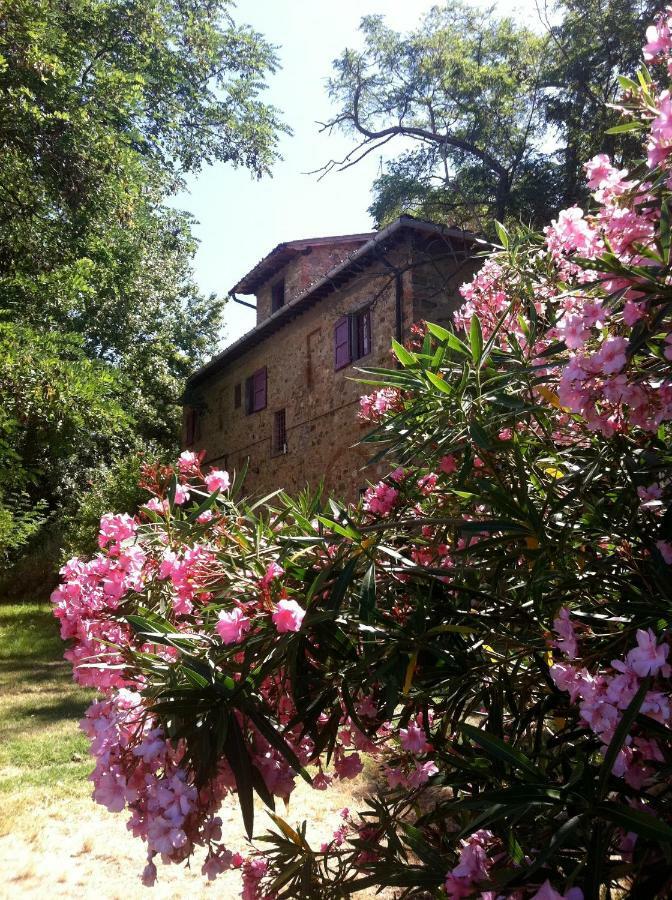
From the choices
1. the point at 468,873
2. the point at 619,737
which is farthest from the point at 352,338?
the point at 619,737

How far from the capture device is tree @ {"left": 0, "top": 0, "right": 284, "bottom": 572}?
866cm

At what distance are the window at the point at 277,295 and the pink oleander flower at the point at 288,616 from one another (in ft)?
50.6

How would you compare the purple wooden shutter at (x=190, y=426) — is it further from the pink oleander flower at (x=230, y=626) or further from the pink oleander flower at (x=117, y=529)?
the pink oleander flower at (x=230, y=626)

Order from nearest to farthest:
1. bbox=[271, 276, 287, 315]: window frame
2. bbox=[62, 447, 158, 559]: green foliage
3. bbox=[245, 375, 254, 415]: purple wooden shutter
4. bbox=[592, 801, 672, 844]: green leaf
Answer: bbox=[592, 801, 672, 844]: green leaf → bbox=[62, 447, 158, 559]: green foliage → bbox=[245, 375, 254, 415]: purple wooden shutter → bbox=[271, 276, 287, 315]: window frame

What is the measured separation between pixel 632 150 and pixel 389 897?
36.6 ft

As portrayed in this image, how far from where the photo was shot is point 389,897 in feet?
10.5

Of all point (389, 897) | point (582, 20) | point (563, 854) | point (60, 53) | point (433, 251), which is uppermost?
point (582, 20)

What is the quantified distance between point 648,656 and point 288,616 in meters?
0.65

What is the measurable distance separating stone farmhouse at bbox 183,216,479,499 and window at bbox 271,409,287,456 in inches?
0.9

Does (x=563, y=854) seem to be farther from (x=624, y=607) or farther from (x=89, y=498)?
(x=89, y=498)

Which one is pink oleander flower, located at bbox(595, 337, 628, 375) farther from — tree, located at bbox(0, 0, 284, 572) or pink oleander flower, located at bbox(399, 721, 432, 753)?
tree, located at bbox(0, 0, 284, 572)

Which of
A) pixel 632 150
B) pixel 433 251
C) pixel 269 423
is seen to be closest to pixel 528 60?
pixel 632 150

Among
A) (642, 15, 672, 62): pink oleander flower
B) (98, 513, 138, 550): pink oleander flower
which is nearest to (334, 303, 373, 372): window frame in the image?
(98, 513, 138, 550): pink oleander flower

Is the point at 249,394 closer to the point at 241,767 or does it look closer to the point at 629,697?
the point at 241,767
